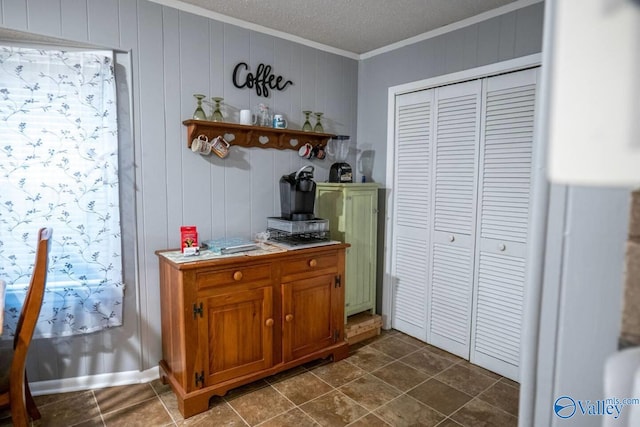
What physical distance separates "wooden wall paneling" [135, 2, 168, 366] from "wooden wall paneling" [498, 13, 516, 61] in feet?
7.27

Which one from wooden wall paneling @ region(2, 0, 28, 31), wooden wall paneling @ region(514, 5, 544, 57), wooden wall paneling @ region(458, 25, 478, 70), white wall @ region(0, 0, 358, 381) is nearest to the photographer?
wooden wall paneling @ region(2, 0, 28, 31)

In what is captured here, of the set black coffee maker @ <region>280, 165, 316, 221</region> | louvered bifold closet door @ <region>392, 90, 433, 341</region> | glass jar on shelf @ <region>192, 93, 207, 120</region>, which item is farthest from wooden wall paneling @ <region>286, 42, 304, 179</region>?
louvered bifold closet door @ <region>392, 90, 433, 341</region>

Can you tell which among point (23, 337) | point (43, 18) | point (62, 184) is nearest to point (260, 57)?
point (43, 18)

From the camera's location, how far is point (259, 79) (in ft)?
9.04

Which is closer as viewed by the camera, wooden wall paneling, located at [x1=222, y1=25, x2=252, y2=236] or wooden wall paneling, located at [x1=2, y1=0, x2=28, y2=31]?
wooden wall paneling, located at [x1=2, y1=0, x2=28, y2=31]

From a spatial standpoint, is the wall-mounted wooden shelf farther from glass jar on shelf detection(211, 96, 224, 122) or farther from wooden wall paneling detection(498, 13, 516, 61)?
wooden wall paneling detection(498, 13, 516, 61)

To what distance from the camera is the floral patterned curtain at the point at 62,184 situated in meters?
1.99

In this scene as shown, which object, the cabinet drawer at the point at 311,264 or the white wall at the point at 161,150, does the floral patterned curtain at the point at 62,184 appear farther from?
the cabinet drawer at the point at 311,264

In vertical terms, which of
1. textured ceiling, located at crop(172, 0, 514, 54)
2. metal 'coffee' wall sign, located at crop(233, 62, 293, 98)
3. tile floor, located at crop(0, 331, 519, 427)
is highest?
textured ceiling, located at crop(172, 0, 514, 54)

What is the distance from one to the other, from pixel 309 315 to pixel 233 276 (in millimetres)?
665

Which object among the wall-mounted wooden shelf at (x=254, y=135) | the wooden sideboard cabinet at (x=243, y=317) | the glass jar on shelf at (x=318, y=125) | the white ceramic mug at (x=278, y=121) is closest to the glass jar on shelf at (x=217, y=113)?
the wall-mounted wooden shelf at (x=254, y=135)

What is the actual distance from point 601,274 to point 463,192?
7.34 ft

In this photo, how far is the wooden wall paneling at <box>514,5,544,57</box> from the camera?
7.44 feet

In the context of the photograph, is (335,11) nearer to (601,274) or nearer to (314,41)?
(314,41)
